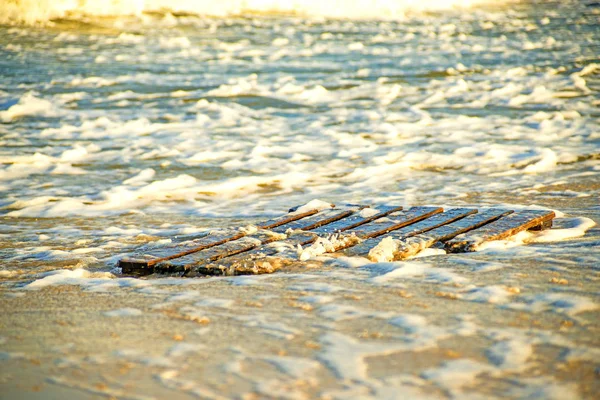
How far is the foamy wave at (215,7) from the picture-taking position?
17.6 meters

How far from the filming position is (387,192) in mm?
5895

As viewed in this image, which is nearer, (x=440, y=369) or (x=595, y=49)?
(x=440, y=369)

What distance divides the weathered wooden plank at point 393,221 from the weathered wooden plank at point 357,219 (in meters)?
0.04

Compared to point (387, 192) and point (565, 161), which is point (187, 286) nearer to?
point (387, 192)

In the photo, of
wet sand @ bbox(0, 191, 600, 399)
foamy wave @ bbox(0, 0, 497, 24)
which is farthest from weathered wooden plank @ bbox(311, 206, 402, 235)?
foamy wave @ bbox(0, 0, 497, 24)

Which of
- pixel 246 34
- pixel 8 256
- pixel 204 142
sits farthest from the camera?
pixel 246 34

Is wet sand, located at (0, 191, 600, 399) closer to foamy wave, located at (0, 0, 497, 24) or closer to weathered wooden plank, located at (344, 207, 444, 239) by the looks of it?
weathered wooden plank, located at (344, 207, 444, 239)

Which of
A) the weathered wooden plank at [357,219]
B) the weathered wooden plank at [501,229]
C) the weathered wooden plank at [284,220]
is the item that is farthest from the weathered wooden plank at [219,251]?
the weathered wooden plank at [501,229]

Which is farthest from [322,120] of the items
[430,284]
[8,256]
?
[430,284]

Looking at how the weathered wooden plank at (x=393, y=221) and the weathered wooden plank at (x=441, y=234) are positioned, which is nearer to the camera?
the weathered wooden plank at (x=441, y=234)

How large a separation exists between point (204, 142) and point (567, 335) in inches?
215

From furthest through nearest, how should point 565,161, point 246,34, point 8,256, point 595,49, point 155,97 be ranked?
point 246,34 < point 595,49 < point 155,97 < point 565,161 < point 8,256

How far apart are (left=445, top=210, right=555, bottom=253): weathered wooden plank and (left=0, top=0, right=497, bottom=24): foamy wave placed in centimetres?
1541

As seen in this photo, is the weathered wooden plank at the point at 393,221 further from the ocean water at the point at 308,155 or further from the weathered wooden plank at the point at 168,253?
the weathered wooden plank at the point at 168,253
